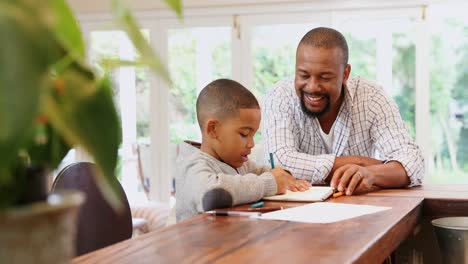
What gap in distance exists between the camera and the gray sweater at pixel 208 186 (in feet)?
5.82

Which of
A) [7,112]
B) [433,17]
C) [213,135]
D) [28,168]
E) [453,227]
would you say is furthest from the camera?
[433,17]

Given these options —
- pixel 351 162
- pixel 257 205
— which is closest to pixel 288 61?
pixel 351 162

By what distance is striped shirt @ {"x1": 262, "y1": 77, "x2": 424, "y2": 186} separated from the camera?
2.61 metres

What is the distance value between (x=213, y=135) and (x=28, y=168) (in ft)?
5.01

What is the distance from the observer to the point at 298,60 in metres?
2.61

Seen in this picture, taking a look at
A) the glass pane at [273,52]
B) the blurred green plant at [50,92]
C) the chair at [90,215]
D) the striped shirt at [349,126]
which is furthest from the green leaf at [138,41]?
the glass pane at [273,52]

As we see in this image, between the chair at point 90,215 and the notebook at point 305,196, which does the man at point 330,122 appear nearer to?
the notebook at point 305,196

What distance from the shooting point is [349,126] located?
2.71 meters

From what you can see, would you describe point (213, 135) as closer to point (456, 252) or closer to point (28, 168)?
point (456, 252)

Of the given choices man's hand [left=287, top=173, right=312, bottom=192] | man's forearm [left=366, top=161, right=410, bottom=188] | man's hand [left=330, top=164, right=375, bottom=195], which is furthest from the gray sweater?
man's forearm [left=366, top=161, right=410, bottom=188]

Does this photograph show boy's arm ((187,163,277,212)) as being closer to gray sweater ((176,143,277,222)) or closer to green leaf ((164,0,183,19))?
gray sweater ((176,143,277,222))

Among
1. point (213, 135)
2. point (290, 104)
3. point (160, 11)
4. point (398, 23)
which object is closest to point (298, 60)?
point (290, 104)

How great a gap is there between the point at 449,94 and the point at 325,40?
305cm

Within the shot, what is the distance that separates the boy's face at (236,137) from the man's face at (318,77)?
52 cm
